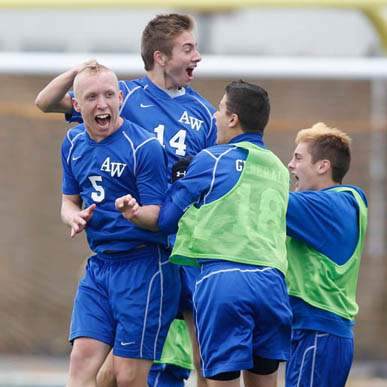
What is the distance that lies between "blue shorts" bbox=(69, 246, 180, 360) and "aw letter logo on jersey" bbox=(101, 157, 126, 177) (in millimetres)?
423

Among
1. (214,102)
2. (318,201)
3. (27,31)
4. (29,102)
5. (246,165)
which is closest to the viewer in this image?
(246,165)

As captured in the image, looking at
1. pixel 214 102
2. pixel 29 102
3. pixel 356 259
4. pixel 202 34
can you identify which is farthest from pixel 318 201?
pixel 202 34

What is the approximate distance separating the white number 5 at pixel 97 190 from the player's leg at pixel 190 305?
0.64m

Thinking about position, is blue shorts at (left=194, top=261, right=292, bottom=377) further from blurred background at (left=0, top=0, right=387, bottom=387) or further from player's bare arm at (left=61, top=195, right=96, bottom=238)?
blurred background at (left=0, top=0, right=387, bottom=387)

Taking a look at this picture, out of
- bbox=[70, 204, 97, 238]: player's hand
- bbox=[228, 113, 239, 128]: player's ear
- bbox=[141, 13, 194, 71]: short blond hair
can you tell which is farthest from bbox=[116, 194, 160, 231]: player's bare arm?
bbox=[141, 13, 194, 71]: short blond hair

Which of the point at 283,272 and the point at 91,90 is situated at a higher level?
the point at 91,90

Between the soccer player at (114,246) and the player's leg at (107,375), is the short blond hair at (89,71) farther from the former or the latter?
the player's leg at (107,375)

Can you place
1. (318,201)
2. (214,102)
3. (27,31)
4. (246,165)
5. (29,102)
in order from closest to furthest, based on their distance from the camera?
(246,165), (318,201), (214,102), (29,102), (27,31)

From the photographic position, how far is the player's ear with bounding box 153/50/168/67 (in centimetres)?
659

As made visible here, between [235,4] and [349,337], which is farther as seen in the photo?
[235,4]

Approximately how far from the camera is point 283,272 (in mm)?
6035

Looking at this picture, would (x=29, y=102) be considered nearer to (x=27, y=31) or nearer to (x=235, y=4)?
(x=235, y=4)

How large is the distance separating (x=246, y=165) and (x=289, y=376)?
1.26 metres

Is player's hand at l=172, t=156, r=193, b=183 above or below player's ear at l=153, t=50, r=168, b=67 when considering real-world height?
below
